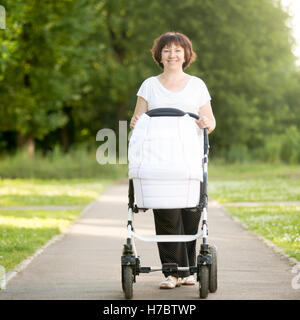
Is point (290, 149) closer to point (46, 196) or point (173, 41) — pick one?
point (46, 196)

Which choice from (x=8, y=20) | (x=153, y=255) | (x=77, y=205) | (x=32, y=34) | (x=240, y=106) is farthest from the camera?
(x=240, y=106)

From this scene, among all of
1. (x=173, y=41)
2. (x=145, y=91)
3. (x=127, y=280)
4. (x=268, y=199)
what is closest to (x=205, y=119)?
(x=145, y=91)

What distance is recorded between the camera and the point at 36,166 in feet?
113

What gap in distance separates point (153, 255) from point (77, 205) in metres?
9.02

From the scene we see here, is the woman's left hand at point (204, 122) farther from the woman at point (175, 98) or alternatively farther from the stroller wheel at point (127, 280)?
the stroller wheel at point (127, 280)

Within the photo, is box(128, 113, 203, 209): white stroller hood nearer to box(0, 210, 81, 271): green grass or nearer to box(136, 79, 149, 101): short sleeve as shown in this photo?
box(136, 79, 149, 101): short sleeve

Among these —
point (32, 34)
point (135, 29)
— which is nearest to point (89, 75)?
point (135, 29)

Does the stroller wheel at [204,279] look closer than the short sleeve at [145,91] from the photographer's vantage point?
Yes

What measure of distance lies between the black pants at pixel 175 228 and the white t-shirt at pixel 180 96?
0.91m

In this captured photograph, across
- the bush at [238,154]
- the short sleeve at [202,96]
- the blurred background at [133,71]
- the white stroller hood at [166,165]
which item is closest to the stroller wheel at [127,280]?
the white stroller hood at [166,165]

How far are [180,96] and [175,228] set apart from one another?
116cm

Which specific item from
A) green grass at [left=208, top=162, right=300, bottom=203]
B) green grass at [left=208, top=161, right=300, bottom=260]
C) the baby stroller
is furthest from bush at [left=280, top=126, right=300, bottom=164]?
the baby stroller

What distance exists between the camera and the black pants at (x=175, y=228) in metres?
7.30
